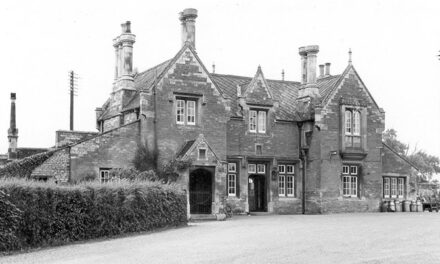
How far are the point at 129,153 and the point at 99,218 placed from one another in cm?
1084

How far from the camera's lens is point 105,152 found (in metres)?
34.7

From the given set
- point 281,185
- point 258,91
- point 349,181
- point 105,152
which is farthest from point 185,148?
point 349,181

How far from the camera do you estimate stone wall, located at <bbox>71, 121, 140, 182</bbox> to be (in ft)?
112

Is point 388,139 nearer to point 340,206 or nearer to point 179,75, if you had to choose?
point 340,206

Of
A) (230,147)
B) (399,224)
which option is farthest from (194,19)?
(399,224)

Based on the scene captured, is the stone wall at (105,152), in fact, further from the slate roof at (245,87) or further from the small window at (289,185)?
the small window at (289,185)

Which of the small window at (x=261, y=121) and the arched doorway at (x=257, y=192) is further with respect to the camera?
the arched doorway at (x=257, y=192)

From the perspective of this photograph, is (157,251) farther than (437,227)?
No

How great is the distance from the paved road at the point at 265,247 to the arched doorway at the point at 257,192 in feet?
45.4

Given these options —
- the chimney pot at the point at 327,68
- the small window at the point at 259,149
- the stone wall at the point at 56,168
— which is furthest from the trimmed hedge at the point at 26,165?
the chimney pot at the point at 327,68

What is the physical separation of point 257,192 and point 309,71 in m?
7.65

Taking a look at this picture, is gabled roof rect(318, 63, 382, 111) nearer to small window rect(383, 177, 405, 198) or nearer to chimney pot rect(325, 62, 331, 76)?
small window rect(383, 177, 405, 198)

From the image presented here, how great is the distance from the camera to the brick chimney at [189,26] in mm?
39094

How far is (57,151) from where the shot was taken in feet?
113
